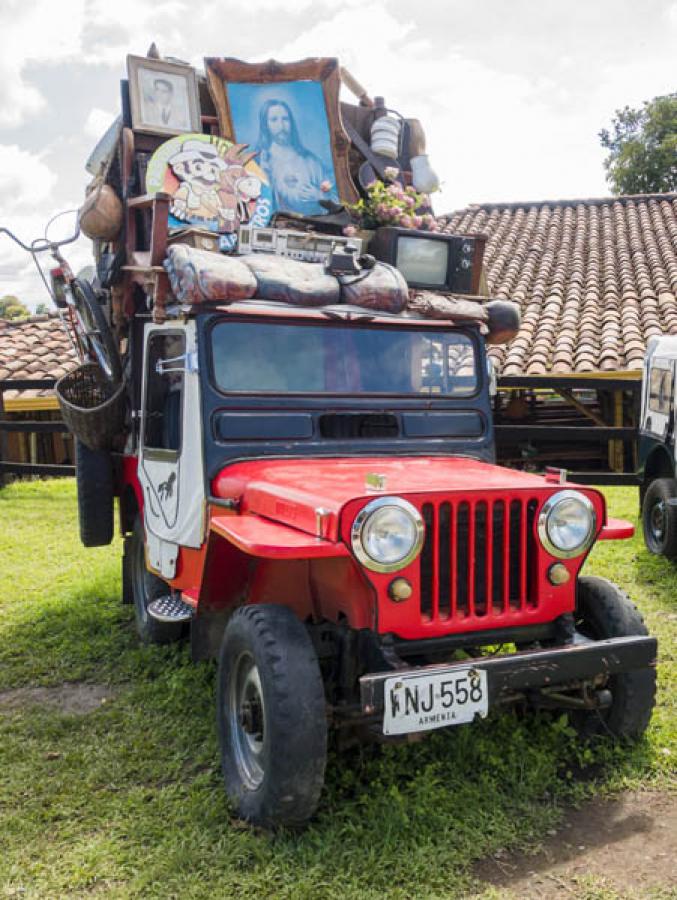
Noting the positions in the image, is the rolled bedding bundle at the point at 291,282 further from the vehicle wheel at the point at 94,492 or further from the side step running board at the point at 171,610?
the vehicle wheel at the point at 94,492

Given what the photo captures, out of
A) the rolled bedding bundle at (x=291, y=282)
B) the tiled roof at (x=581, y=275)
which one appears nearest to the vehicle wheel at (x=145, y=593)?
the rolled bedding bundle at (x=291, y=282)

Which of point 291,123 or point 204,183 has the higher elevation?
point 291,123

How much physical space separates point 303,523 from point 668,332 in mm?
9394

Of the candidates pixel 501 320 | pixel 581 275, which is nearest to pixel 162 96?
pixel 501 320

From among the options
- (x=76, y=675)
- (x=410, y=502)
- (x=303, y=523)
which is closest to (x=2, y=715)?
(x=76, y=675)

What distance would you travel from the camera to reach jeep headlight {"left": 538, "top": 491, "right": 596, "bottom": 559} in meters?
3.38

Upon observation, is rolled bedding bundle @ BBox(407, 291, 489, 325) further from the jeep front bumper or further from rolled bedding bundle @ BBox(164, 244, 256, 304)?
the jeep front bumper

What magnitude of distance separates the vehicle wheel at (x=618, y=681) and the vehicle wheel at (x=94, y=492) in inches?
132

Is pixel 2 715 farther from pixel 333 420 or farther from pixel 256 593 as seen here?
pixel 333 420

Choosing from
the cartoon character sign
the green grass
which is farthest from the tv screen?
the green grass

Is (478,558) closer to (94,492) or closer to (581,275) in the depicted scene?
(94,492)

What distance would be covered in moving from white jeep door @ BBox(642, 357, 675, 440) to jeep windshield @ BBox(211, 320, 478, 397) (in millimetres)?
3874

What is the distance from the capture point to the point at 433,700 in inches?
120

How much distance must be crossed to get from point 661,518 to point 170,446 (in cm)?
514
